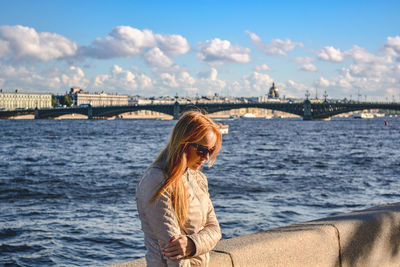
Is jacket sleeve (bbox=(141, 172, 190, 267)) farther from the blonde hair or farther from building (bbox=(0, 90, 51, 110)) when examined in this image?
building (bbox=(0, 90, 51, 110))

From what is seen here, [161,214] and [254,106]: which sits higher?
[161,214]

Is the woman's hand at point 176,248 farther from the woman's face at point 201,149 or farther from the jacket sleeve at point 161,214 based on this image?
the woman's face at point 201,149

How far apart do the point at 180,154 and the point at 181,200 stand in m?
0.16

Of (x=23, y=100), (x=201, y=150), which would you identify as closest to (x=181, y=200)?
(x=201, y=150)

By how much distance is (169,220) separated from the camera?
173cm

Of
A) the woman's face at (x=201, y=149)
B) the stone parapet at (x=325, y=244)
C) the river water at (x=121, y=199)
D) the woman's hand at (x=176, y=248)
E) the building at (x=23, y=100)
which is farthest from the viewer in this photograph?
the building at (x=23, y=100)

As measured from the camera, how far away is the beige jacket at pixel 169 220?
173 centimetres

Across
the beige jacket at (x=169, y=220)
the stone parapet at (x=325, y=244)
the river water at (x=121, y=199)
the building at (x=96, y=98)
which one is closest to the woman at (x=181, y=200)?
the beige jacket at (x=169, y=220)

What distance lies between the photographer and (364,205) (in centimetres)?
1024

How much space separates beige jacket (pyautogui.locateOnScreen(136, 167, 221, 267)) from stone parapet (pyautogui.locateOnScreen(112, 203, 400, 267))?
599 millimetres

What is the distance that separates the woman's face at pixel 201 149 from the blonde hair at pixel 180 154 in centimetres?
2

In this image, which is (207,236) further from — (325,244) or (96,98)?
(96,98)

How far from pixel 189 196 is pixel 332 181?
42.8 ft

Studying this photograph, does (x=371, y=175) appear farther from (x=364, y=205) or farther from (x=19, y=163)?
(x=19, y=163)
